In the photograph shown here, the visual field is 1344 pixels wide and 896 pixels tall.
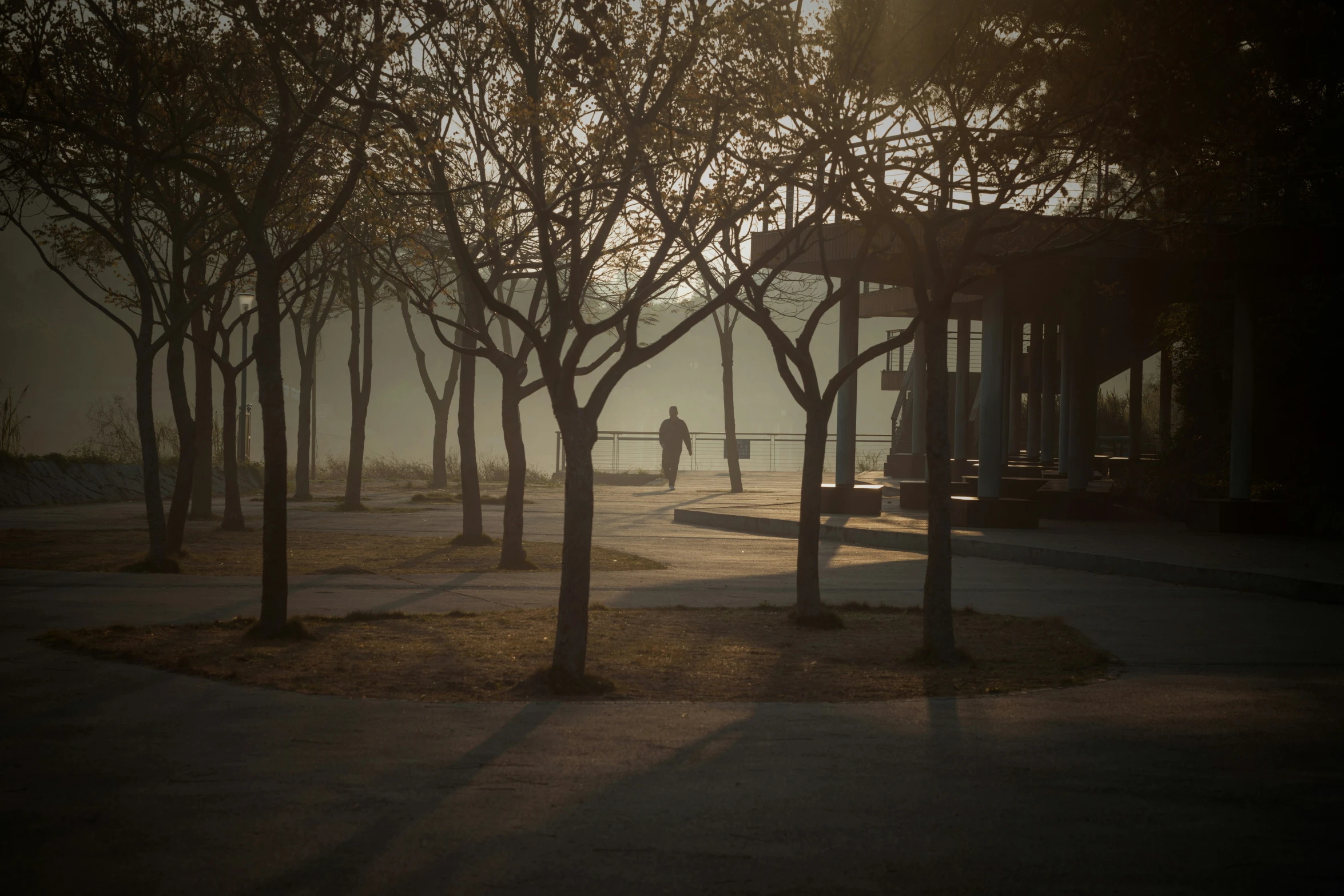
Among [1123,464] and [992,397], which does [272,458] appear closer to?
[992,397]

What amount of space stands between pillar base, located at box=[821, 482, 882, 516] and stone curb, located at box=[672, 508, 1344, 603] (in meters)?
1.64

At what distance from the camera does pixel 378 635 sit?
7.84m

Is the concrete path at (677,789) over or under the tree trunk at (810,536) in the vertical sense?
under

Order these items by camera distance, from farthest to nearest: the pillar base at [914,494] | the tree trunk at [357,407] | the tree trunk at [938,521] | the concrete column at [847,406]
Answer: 1. the tree trunk at [357,407]
2. the pillar base at [914,494]
3. the concrete column at [847,406]
4. the tree trunk at [938,521]

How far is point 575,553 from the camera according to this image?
20.8ft

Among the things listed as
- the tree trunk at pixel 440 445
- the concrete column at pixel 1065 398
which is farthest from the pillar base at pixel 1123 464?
the tree trunk at pixel 440 445

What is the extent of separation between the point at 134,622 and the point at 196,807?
4.56 metres

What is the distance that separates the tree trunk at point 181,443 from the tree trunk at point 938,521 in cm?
849

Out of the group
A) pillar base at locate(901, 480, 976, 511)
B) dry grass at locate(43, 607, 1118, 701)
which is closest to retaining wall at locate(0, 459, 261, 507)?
pillar base at locate(901, 480, 976, 511)

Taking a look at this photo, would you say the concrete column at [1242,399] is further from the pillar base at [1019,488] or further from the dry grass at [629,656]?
Answer: the dry grass at [629,656]

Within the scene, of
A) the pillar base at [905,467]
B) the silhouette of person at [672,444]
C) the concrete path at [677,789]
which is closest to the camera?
the concrete path at [677,789]

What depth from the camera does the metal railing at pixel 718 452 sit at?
4572 cm

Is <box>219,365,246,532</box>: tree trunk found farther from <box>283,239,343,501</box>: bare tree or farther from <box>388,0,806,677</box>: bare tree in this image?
<box>388,0,806,677</box>: bare tree

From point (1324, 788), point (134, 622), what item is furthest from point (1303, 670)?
point (134, 622)
